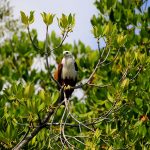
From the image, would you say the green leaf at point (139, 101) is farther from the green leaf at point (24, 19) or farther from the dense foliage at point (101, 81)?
the green leaf at point (24, 19)

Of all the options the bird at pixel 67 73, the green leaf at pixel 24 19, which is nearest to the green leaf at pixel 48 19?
the green leaf at pixel 24 19

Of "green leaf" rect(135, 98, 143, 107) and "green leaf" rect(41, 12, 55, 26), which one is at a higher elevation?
"green leaf" rect(41, 12, 55, 26)

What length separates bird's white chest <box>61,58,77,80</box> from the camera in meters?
8.57

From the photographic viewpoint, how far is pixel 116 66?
499 inches

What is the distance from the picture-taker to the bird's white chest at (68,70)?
857 cm

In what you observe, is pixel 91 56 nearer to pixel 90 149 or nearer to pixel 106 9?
pixel 106 9

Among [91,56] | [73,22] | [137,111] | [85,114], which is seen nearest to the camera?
[73,22]

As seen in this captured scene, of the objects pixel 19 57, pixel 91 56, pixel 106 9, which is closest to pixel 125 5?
pixel 106 9

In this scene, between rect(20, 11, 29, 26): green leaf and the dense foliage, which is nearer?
rect(20, 11, 29, 26): green leaf

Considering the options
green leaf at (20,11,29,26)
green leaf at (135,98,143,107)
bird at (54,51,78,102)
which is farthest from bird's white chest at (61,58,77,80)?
green leaf at (135,98,143,107)

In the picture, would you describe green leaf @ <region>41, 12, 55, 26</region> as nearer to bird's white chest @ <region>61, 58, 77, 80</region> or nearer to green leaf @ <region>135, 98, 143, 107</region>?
bird's white chest @ <region>61, 58, 77, 80</region>

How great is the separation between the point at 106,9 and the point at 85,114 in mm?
3660

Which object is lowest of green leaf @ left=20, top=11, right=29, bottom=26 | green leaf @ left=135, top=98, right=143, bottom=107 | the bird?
green leaf @ left=135, top=98, right=143, bottom=107

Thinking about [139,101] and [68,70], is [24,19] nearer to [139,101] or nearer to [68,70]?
[68,70]
